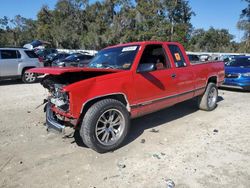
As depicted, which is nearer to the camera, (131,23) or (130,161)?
(130,161)

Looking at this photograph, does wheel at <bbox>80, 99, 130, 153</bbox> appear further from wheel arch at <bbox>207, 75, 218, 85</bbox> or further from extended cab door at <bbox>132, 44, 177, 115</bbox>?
wheel arch at <bbox>207, 75, 218, 85</bbox>

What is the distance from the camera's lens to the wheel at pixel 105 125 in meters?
4.17

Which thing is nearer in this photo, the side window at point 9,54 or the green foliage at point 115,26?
the side window at point 9,54

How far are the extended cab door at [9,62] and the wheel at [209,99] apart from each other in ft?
29.9

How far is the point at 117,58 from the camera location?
5.31m

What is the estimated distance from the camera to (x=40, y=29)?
6738 centimetres

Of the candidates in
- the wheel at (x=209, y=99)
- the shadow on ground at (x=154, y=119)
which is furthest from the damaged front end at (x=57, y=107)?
the wheel at (x=209, y=99)

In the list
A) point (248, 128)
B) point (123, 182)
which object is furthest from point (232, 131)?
point (123, 182)

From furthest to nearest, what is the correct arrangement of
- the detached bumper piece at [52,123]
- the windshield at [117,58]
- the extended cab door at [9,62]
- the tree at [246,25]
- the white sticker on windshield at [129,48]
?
the tree at [246,25]
the extended cab door at [9,62]
the white sticker on windshield at [129,48]
the windshield at [117,58]
the detached bumper piece at [52,123]

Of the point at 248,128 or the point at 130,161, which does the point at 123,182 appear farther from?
the point at 248,128

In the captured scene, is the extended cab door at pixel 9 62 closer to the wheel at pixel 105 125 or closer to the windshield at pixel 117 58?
the windshield at pixel 117 58

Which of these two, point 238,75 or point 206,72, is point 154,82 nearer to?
point 206,72

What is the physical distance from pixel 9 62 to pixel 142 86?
9.40m

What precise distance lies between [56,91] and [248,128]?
4.20 metres
